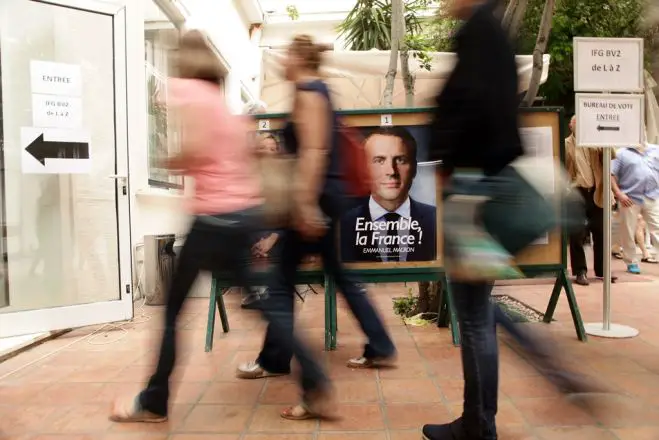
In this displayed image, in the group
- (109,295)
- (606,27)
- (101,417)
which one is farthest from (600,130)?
(606,27)

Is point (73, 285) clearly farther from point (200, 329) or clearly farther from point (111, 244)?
point (200, 329)

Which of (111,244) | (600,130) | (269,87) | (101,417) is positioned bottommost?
(101,417)

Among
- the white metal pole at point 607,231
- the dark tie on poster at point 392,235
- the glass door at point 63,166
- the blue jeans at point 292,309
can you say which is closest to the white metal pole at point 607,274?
the white metal pole at point 607,231

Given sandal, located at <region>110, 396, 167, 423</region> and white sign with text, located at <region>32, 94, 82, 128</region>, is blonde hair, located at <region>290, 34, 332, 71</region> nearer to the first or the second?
sandal, located at <region>110, 396, 167, 423</region>

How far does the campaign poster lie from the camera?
4293mm

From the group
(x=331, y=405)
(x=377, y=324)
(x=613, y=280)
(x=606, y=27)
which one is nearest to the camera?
(x=331, y=405)

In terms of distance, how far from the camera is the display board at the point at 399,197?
14.1 feet

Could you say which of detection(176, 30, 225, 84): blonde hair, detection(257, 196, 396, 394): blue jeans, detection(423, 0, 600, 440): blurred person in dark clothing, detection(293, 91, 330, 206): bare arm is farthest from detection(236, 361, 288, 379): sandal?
detection(176, 30, 225, 84): blonde hair

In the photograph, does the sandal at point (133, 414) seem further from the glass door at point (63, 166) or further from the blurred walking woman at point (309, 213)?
the glass door at point (63, 166)

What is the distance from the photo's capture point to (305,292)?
6371 millimetres

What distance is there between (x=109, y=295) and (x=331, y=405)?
2.96m

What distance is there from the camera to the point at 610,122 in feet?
14.5

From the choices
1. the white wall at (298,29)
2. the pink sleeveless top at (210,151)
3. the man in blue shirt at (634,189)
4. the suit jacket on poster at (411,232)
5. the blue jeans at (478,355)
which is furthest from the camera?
the white wall at (298,29)

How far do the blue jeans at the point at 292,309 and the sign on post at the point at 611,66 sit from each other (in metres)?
2.38
